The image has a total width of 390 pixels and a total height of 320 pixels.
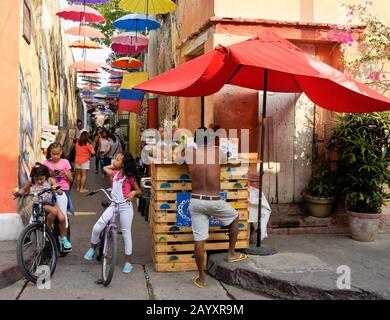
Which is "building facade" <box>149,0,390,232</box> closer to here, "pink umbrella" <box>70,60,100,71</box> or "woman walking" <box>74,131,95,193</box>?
"woman walking" <box>74,131,95,193</box>

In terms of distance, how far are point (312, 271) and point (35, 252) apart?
10.7ft

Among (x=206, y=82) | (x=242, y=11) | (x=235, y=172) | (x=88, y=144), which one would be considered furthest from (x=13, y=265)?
(x=88, y=144)

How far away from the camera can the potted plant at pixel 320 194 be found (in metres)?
7.30

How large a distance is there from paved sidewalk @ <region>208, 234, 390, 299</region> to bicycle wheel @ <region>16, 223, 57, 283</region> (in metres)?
2.03

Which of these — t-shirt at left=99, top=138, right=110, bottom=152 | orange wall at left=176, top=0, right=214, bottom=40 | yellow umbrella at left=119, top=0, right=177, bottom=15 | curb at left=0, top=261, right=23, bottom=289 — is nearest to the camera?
curb at left=0, top=261, right=23, bottom=289

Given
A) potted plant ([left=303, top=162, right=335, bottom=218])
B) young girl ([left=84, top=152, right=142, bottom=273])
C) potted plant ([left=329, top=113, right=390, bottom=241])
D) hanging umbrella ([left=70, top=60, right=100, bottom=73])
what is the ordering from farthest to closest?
hanging umbrella ([left=70, top=60, right=100, bottom=73]) < potted plant ([left=303, top=162, right=335, bottom=218]) < potted plant ([left=329, top=113, right=390, bottom=241]) < young girl ([left=84, top=152, right=142, bottom=273])

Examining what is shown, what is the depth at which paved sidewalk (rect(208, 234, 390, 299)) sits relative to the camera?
464 centimetres

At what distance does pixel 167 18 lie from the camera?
12891 mm

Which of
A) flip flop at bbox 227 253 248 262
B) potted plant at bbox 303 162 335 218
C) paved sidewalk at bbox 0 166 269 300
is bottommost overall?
paved sidewalk at bbox 0 166 269 300

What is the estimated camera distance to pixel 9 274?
5074 mm

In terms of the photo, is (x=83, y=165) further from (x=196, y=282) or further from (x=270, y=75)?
(x=196, y=282)

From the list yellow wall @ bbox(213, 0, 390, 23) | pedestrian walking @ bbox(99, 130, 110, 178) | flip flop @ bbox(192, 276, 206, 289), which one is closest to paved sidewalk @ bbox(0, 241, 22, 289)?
flip flop @ bbox(192, 276, 206, 289)

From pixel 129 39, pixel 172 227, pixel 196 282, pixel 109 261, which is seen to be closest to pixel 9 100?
pixel 109 261

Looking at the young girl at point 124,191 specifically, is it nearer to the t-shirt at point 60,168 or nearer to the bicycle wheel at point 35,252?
the bicycle wheel at point 35,252
